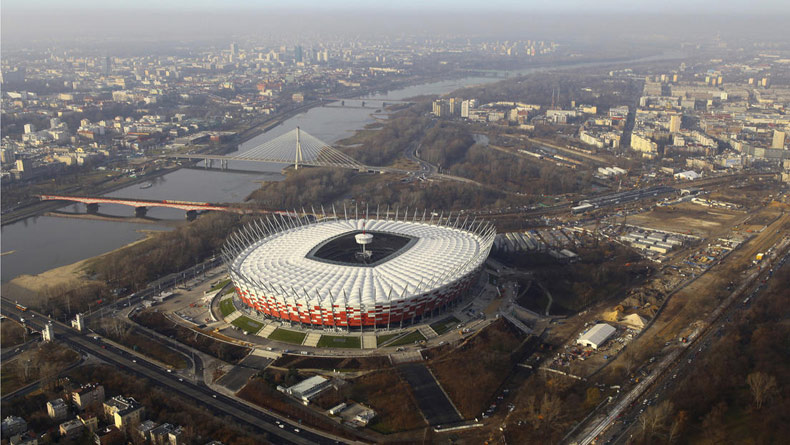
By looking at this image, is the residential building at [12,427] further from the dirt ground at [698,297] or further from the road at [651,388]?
the dirt ground at [698,297]

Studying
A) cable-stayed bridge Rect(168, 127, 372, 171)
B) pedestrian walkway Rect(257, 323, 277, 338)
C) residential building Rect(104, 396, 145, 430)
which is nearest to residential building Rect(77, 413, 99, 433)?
residential building Rect(104, 396, 145, 430)

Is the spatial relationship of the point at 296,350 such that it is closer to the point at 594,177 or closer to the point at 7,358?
the point at 7,358

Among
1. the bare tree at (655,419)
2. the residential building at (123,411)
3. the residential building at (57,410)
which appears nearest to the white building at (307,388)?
the residential building at (123,411)

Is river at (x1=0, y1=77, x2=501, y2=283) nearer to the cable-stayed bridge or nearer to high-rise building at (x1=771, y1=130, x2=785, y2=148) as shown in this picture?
the cable-stayed bridge

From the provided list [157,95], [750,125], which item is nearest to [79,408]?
A: [750,125]

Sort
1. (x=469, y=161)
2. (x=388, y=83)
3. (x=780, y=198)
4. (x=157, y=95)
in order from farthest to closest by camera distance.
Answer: (x=388, y=83)
(x=157, y=95)
(x=469, y=161)
(x=780, y=198)
